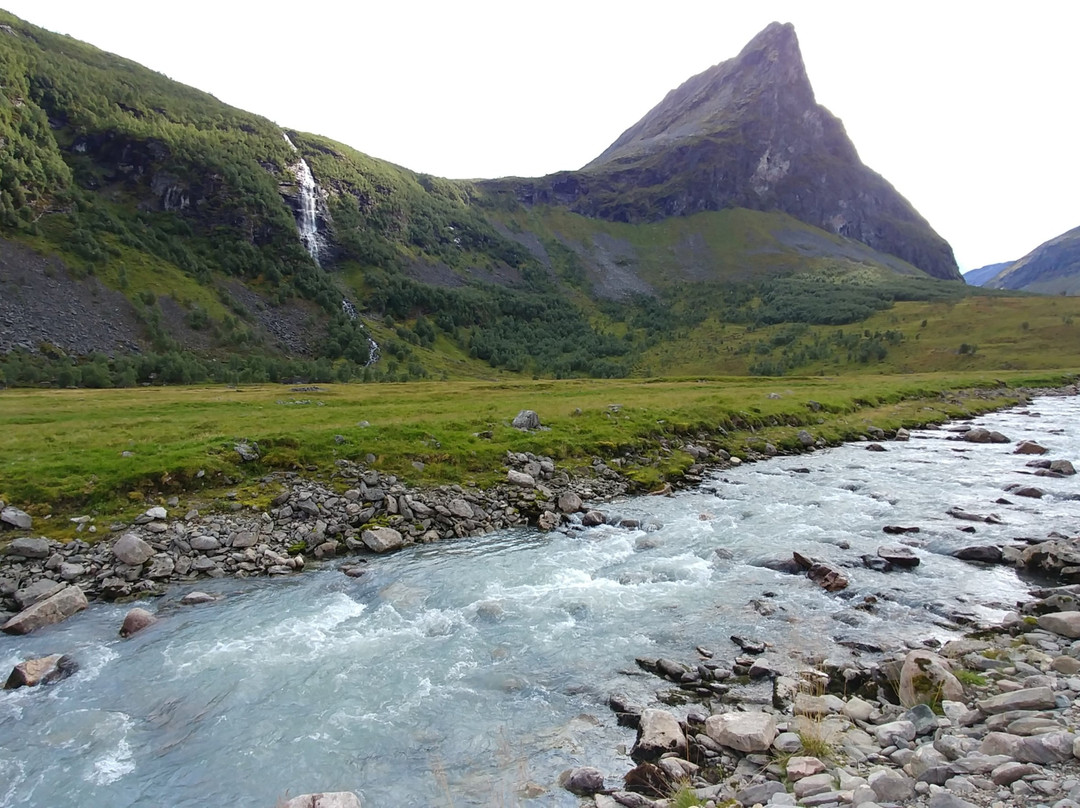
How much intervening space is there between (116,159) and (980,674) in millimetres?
211097

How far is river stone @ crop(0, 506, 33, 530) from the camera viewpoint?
20.5m

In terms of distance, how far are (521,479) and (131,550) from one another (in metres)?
15.7

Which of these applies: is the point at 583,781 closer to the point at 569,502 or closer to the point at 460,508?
the point at 460,508

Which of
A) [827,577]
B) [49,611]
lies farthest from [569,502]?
[49,611]

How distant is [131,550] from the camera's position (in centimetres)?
1959

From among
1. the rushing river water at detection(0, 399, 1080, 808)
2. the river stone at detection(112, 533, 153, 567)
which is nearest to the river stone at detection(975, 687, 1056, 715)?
the rushing river water at detection(0, 399, 1080, 808)

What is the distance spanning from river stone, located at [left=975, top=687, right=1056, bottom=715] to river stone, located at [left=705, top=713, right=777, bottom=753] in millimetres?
3348

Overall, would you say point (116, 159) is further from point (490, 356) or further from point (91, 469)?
point (91, 469)

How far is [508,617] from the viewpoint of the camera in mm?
16438

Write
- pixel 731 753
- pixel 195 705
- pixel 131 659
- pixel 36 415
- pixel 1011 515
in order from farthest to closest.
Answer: pixel 36 415
pixel 1011 515
pixel 131 659
pixel 195 705
pixel 731 753

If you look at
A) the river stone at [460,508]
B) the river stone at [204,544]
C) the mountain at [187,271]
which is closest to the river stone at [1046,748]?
the river stone at [460,508]

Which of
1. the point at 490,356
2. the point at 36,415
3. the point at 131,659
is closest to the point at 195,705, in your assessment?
the point at 131,659

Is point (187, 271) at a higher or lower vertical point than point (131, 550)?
higher

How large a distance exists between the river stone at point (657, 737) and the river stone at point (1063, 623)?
368 inches
